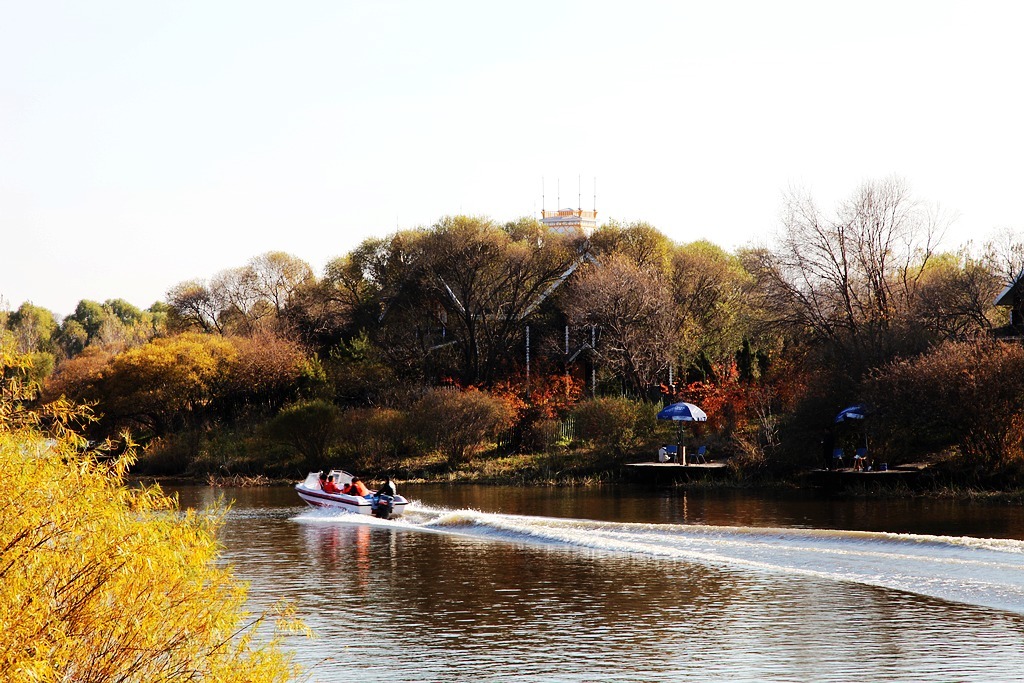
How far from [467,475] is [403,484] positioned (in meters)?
2.66

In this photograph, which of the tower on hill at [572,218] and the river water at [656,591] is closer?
the river water at [656,591]

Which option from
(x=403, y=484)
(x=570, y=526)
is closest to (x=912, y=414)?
(x=570, y=526)

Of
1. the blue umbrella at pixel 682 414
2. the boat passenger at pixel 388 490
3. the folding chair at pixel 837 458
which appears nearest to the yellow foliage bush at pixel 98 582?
the boat passenger at pixel 388 490

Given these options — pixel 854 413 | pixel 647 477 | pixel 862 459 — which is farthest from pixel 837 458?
pixel 647 477

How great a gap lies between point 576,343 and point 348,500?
23.0m

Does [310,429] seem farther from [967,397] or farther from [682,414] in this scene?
[967,397]

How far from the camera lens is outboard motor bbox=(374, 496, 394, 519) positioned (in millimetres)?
34500

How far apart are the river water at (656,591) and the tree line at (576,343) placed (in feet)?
32.5

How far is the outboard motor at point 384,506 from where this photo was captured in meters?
34.5

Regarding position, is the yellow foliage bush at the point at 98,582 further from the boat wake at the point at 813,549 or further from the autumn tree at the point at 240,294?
the autumn tree at the point at 240,294

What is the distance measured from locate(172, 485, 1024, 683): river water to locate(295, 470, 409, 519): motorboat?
0.60 meters

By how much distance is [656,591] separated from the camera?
21219mm

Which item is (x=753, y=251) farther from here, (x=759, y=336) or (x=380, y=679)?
(x=380, y=679)

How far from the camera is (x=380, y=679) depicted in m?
15.2
